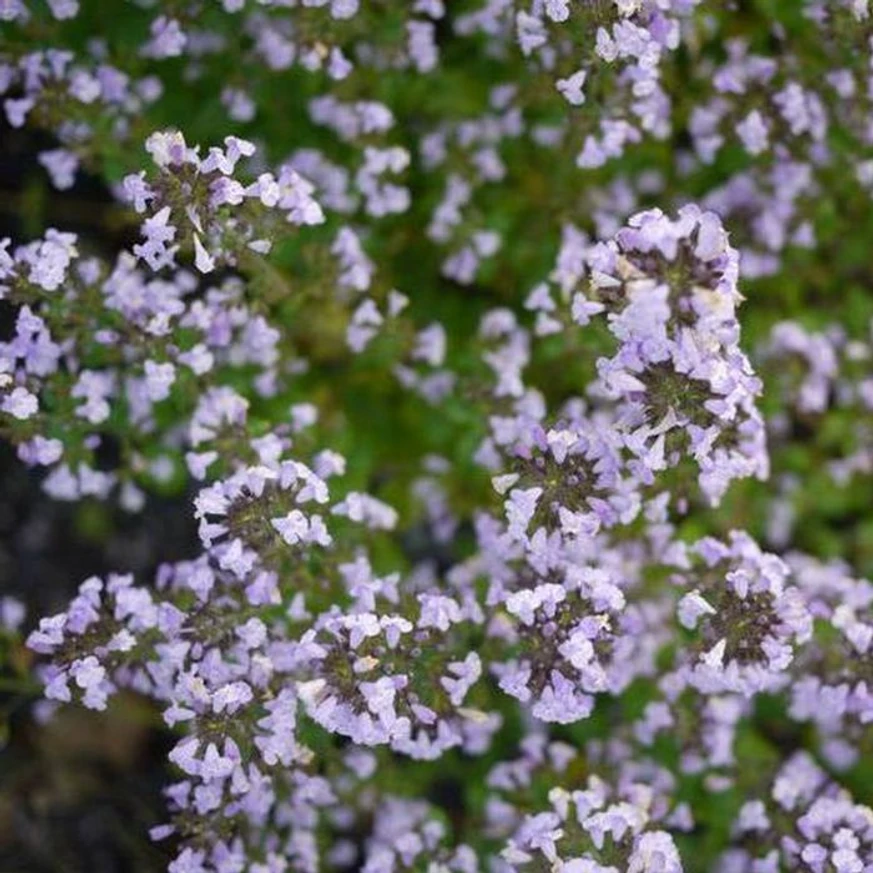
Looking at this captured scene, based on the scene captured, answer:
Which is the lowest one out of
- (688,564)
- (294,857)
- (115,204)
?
(294,857)

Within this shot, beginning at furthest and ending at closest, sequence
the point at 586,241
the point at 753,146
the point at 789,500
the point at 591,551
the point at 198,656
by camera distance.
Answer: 1. the point at 789,500
2. the point at 586,241
3. the point at 753,146
4. the point at 591,551
5. the point at 198,656

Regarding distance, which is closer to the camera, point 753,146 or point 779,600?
point 779,600

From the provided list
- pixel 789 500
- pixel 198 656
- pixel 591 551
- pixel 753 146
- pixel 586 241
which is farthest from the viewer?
pixel 789 500

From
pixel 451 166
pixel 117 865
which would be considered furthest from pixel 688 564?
pixel 117 865

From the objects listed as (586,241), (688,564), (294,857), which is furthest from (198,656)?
(586,241)

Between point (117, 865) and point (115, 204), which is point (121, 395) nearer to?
point (115, 204)

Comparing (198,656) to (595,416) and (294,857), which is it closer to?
(294,857)

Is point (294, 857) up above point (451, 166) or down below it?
below
